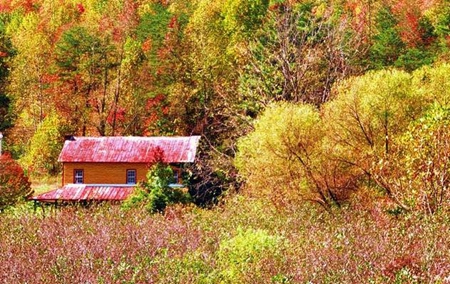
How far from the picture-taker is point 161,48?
5922 centimetres

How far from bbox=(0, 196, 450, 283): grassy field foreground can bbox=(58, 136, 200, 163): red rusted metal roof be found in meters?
19.6

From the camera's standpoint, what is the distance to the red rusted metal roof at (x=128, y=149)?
140 ft

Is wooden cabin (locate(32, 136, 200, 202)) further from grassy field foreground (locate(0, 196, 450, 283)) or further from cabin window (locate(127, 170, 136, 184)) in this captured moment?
grassy field foreground (locate(0, 196, 450, 283))

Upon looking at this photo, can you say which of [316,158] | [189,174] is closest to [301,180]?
[316,158]

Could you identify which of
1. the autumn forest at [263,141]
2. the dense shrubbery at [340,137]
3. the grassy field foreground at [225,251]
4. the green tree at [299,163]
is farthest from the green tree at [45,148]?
the grassy field foreground at [225,251]

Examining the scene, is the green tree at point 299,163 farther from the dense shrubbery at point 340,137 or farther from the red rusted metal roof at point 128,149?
the red rusted metal roof at point 128,149

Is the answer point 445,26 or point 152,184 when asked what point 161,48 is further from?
point 152,184

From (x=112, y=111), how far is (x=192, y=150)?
17.5 metres

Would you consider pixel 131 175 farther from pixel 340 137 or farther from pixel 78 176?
pixel 340 137

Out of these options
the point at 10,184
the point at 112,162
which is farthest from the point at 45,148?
the point at 10,184

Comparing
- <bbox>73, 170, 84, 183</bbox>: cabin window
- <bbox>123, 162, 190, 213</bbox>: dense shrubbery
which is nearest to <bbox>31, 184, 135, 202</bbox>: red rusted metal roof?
<bbox>73, 170, 84, 183</bbox>: cabin window

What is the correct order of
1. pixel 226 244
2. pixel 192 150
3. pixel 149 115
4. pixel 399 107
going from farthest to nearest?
1. pixel 149 115
2. pixel 192 150
3. pixel 399 107
4. pixel 226 244

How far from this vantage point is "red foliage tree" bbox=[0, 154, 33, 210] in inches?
1415

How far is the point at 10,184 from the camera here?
36.8 metres
